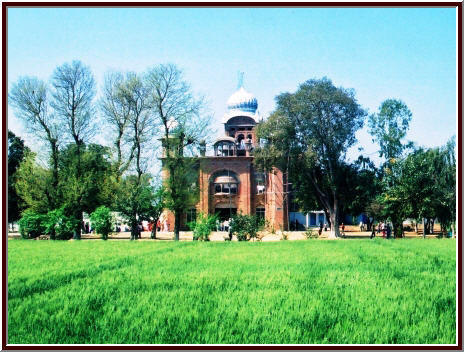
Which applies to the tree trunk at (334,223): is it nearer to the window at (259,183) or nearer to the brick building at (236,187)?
the brick building at (236,187)

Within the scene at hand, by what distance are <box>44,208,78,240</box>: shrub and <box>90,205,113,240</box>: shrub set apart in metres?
A: 1.20

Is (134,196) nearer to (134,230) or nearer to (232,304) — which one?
(134,230)

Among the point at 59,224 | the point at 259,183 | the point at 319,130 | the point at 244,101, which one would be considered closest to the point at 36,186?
the point at 59,224

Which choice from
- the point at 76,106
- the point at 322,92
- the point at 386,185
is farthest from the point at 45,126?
the point at 386,185

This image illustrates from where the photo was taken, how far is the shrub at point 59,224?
1208 inches

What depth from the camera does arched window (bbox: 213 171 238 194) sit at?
5184 cm

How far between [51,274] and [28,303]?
4152mm

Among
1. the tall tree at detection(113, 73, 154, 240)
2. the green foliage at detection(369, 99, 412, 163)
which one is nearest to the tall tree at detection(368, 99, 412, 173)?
the green foliage at detection(369, 99, 412, 163)

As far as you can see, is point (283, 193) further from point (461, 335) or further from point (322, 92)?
point (461, 335)

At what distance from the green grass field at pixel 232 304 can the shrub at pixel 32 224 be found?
16764 millimetres

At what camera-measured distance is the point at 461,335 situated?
739cm

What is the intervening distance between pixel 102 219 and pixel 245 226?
8.38m

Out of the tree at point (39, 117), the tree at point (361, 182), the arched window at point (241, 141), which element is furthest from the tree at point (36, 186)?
the arched window at point (241, 141)

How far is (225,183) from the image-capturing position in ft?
171
